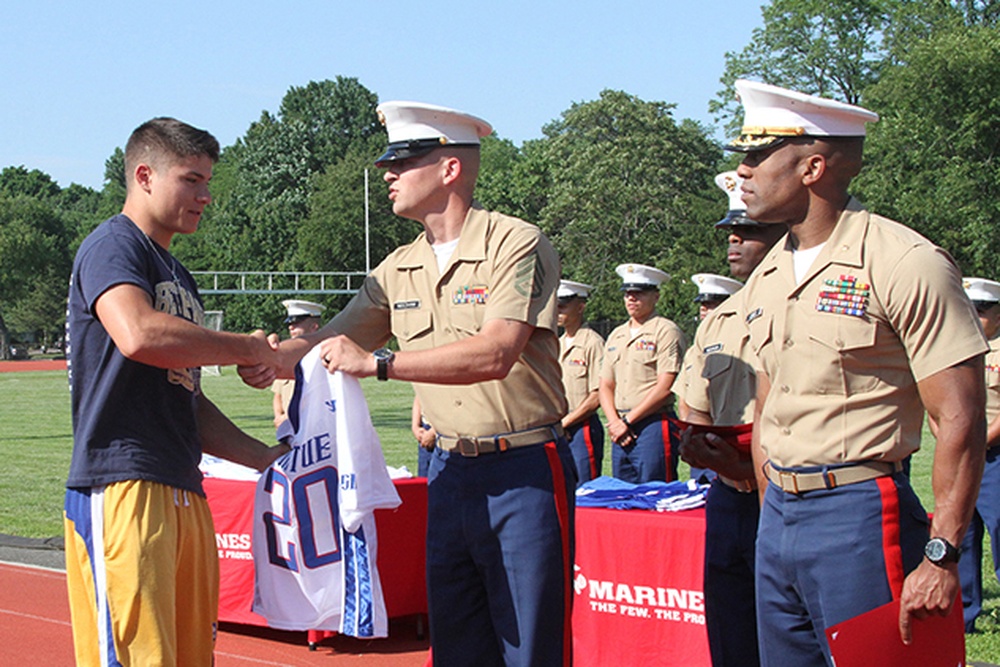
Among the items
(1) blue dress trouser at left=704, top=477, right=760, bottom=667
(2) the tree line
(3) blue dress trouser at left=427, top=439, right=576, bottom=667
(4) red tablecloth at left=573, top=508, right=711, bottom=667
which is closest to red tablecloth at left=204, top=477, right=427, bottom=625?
(4) red tablecloth at left=573, top=508, right=711, bottom=667

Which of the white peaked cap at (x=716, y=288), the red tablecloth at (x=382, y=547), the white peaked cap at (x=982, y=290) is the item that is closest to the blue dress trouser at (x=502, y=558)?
the red tablecloth at (x=382, y=547)

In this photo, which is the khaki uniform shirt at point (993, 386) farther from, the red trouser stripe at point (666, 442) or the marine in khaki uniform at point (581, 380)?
the marine in khaki uniform at point (581, 380)

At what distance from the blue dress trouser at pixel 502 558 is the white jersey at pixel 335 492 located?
372 millimetres

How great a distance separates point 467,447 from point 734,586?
52.6 inches

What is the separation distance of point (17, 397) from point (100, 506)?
32.7m

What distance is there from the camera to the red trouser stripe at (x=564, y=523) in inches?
150

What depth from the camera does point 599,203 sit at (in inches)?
2071

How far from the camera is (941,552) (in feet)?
10.1

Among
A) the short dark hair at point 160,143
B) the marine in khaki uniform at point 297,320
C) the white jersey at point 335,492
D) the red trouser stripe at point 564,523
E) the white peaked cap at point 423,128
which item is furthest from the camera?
the marine in khaki uniform at point 297,320

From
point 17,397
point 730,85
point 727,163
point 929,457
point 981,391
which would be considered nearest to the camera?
point 981,391

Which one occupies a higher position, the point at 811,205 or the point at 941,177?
the point at 941,177

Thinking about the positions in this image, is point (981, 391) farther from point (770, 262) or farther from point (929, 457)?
point (929, 457)

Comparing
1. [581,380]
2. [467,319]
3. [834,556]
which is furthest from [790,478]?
[581,380]

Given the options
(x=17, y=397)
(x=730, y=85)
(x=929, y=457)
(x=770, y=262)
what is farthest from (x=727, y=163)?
(x=770, y=262)
